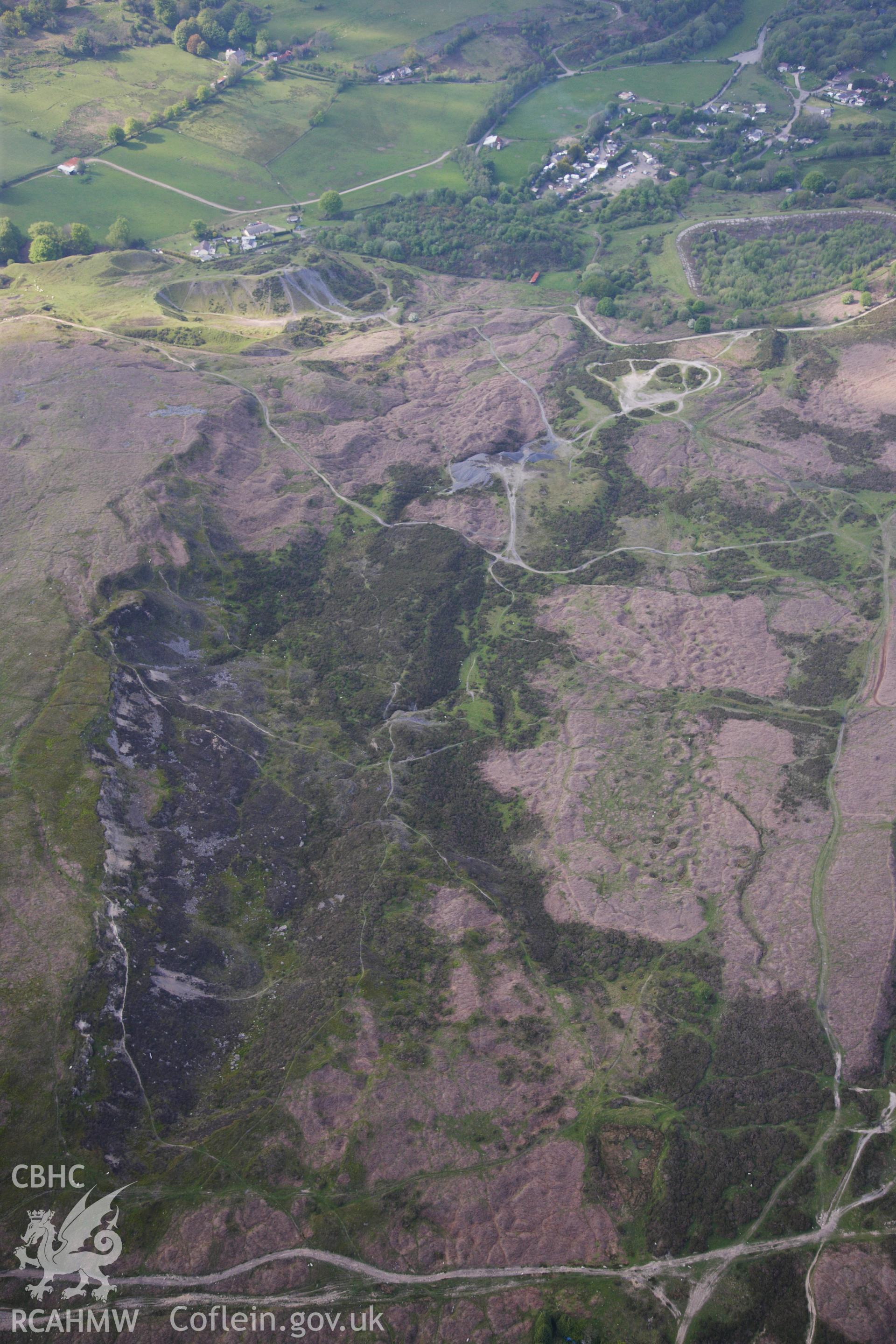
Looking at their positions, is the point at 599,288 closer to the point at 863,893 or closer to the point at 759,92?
Answer: the point at 759,92

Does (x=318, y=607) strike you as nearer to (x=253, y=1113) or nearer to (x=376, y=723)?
(x=376, y=723)

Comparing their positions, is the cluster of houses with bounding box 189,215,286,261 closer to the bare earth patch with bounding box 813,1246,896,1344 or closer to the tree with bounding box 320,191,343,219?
the tree with bounding box 320,191,343,219

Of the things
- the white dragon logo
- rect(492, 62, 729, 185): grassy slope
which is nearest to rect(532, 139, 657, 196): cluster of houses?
rect(492, 62, 729, 185): grassy slope

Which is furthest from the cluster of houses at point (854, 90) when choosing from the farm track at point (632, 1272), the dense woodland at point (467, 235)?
the farm track at point (632, 1272)

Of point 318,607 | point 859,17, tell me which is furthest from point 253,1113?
point 859,17

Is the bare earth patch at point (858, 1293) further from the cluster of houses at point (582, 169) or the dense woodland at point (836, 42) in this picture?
the dense woodland at point (836, 42)
